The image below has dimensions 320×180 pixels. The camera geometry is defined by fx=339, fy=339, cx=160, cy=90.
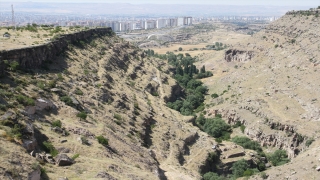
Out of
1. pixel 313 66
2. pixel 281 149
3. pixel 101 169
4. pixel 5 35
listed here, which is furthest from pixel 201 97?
pixel 101 169

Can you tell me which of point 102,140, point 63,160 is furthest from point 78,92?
point 63,160

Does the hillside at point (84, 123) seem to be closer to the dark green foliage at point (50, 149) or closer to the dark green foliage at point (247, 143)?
the dark green foliage at point (50, 149)

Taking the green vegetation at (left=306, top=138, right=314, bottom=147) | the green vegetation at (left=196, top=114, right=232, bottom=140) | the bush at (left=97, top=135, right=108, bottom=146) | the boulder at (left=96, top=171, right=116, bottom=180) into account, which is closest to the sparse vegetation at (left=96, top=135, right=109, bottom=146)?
the bush at (left=97, top=135, right=108, bottom=146)

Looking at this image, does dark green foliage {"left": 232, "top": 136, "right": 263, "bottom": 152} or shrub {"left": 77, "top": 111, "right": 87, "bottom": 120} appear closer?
shrub {"left": 77, "top": 111, "right": 87, "bottom": 120}

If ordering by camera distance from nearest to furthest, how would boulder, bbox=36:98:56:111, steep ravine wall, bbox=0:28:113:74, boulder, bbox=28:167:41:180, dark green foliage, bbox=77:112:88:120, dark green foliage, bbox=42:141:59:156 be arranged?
boulder, bbox=28:167:41:180 → dark green foliage, bbox=42:141:59:156 → boulder, bbox=36:98:56:111 → dark green foliage, bbox=77:112:88:120 → steep ravine wall, bbox=0:28:113:74

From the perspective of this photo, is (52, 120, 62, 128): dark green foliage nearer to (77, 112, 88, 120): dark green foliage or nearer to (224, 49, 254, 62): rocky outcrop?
(77, 112, 88, 120): dark green foliage

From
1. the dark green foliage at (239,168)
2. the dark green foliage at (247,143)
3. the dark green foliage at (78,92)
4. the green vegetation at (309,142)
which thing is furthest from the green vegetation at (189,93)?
the dark green foliage at (78,92)

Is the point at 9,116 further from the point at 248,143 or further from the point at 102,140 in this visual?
the point at 248,143
